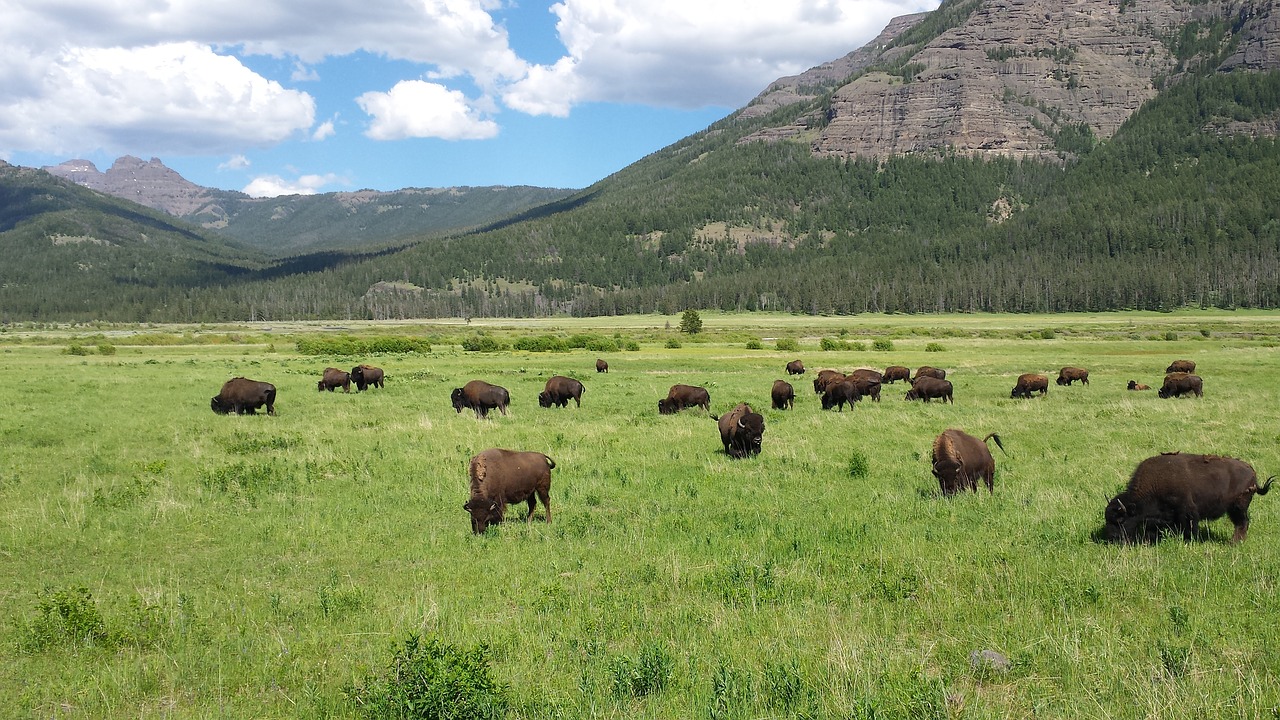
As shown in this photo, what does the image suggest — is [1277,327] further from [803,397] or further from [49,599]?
[49,599]

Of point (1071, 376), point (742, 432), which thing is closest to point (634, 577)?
point (742, 432)

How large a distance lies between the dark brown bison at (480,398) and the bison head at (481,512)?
15.8m

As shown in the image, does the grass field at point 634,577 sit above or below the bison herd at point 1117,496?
below

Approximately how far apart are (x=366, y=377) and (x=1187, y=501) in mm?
36263

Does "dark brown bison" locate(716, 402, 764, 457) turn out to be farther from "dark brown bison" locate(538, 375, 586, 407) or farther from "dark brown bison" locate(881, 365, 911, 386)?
"dark brown bison" locate(881, 365, 911, 386)

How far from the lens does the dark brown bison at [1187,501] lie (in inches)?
403

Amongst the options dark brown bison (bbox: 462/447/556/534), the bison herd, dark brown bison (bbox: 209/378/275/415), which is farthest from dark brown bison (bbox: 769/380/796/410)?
dark brown bison (bbox: 209/378/275/415)

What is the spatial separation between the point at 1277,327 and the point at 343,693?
5021 inches

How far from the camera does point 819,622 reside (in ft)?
25.1

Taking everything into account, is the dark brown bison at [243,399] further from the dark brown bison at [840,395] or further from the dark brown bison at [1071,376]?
the dark brown bison at [1071,376]

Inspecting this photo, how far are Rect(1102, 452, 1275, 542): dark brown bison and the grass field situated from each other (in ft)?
1.34

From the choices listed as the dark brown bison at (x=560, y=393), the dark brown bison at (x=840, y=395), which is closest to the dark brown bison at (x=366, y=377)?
the dark brown bison at (x=560, y=393)

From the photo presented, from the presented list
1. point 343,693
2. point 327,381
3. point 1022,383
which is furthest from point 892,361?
point 343,693

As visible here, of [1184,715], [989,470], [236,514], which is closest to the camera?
[1184,715]
